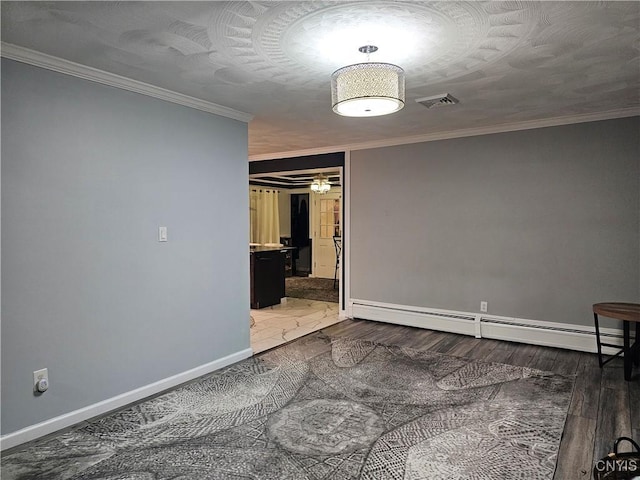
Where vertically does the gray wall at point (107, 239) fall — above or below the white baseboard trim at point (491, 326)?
above

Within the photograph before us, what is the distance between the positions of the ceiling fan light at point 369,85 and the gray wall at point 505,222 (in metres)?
2.62

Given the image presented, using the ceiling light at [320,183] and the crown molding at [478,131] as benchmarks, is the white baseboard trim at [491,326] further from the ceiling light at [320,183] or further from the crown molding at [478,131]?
the ceiling light at [320,183]

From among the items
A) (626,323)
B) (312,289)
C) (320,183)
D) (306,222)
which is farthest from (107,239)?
(306,222)

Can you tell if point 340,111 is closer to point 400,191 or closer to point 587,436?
point 587,436

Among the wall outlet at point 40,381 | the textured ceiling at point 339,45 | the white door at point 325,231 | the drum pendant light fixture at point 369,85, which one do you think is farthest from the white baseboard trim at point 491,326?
the white door at point 325,231

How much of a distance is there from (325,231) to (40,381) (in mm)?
7359

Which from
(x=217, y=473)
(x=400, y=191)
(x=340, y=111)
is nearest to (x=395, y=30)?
(x=340, y=111)

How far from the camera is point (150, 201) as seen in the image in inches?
126

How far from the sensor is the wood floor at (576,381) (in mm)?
2451

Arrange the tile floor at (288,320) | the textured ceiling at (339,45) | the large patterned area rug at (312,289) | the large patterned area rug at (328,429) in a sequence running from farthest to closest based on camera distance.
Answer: the large patterned area rug at (312,289)
the tile floor at (288,320)
the large patterned area rug at (328,429)
the textured ceiling at (339,45)

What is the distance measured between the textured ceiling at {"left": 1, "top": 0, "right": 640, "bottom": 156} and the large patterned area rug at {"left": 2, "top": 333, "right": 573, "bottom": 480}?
229 cm

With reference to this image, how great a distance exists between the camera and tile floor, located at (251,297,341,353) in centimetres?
471

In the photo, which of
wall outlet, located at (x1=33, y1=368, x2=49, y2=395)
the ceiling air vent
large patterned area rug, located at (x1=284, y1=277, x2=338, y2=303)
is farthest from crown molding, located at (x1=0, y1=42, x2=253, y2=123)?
large patterned area rug, located at (x1=284, y1=277, x2=338, y2=303)

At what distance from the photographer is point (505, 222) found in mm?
4605
